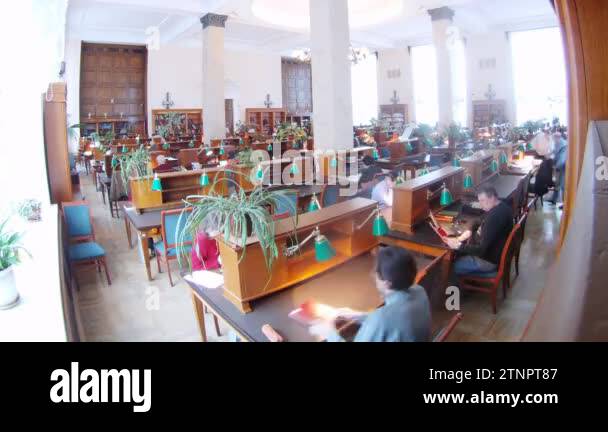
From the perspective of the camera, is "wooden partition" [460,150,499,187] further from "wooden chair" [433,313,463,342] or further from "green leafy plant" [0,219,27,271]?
"green leafy plant" [0,219,27,271]

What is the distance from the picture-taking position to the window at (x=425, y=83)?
18.4 meters

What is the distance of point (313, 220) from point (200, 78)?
1535 centimetres

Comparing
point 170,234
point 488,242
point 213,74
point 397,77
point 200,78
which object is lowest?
point 488,242

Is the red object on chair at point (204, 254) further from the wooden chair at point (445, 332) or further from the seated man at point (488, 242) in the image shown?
the seated man at point (488, 242)

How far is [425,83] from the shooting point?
61.3 ft

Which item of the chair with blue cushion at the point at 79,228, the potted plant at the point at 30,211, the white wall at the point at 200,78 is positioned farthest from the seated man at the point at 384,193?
the white wall at the point at 200,78

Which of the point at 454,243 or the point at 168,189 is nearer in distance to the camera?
the point at 454,243

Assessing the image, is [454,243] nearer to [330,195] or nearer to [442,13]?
[330,195]

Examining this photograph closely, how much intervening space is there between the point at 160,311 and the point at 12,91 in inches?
115

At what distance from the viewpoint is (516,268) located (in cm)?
416

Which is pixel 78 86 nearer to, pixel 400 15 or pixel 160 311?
pixel 400 15

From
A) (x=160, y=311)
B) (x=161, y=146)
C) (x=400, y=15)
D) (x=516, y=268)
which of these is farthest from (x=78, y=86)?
(x=516, y=268)

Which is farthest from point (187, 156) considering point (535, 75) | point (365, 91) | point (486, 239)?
Result: point (365, 91)

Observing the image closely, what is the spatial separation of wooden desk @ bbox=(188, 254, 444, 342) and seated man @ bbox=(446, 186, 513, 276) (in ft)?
3.20
